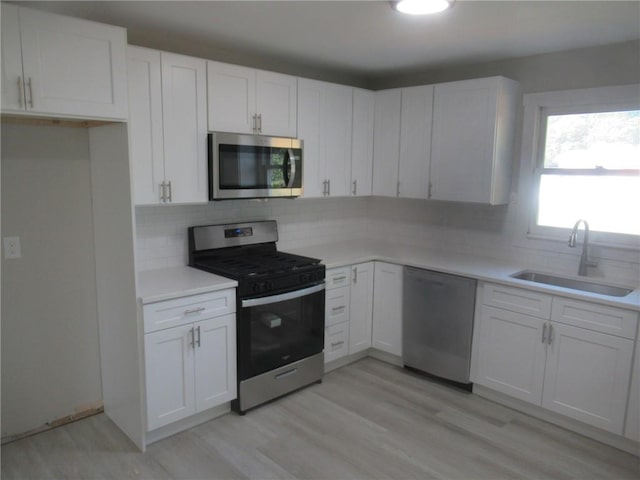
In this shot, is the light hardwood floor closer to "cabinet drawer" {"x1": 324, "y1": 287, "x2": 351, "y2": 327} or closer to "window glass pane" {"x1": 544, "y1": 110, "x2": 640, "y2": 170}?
"cabinet drawer" {"x1": 324, "y1": 287, "x2": 351, "y2": 327}

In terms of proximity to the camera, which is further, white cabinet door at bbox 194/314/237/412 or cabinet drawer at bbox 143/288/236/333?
white cabinet door at bbox 194/314/237/412

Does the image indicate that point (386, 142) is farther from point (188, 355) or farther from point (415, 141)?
point (188, 355)

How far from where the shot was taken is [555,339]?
2867mm

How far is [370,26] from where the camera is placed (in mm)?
2705

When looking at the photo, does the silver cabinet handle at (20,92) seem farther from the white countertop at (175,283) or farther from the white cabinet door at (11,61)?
the white countertop at (175,283)

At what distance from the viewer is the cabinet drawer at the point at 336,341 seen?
140 inches

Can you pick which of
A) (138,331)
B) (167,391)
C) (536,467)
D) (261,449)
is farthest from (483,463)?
(138,331)

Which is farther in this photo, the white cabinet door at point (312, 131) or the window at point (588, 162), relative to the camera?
the white cabinet door at point (312, 131)

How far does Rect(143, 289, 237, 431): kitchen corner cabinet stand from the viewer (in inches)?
101

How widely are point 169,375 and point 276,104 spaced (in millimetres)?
1966

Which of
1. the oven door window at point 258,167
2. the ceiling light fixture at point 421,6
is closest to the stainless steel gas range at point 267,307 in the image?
the oven door window at point 258,167

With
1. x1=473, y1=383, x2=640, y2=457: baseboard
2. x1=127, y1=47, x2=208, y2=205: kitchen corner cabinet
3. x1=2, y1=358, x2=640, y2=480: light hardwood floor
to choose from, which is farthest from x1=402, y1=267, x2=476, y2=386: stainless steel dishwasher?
x1=127, y1=47, x2=208, y2=205: kitchen corner cabinet

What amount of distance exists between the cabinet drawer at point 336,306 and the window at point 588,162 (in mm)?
1528

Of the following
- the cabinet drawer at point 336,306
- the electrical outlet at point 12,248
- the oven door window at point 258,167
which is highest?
the oven door window at point 258,167
